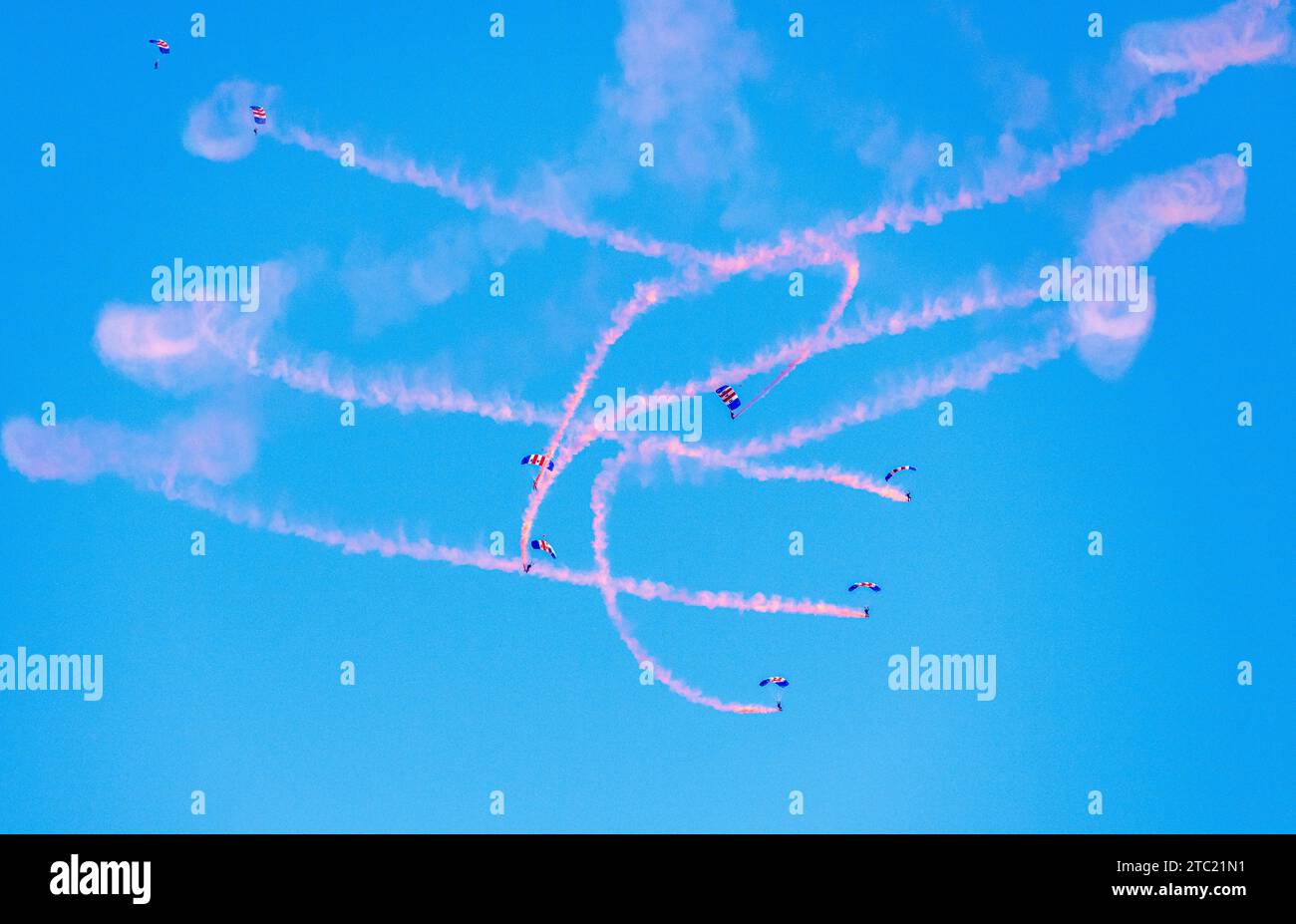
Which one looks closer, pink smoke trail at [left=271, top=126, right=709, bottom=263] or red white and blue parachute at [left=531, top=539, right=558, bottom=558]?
red white and blue parachute at [left=531, top=539, right=558, bottom=558]

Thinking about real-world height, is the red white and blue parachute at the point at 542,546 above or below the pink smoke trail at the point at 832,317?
below

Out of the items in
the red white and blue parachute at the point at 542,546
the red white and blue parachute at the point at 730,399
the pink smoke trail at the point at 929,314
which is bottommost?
the red white and blue parachute at the point at 542,546

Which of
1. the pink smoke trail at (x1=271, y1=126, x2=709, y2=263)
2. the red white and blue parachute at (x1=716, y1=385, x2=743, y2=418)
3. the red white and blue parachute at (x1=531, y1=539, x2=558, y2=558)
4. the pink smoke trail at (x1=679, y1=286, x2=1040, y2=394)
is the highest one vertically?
the pink smoke trail at (x1=271, y1=126, x2=709, y2=263)

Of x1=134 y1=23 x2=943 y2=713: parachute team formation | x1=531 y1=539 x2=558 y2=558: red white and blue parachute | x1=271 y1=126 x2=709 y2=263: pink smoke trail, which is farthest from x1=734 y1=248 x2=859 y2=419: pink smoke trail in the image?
x1=531 y1=539 x2=558 y2=558: red white and blue parachute

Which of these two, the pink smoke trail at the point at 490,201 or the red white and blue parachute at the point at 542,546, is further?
the pink smoke trail at the point at 490,201

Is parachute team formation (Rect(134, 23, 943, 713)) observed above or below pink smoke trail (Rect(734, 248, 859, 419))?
below

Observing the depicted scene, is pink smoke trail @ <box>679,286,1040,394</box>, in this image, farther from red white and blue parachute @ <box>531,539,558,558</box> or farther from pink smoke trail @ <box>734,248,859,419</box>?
red white and blue parachute @ <box>531,539,558,558</box>

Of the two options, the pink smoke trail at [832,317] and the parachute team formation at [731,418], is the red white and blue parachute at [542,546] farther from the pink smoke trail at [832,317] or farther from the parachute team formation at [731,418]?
the pink smoke trail at [832,317]

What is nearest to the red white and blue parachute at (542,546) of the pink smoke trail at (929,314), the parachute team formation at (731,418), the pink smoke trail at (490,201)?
the parachute team formation at (731,418)

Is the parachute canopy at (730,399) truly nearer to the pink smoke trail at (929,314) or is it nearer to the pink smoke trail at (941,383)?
the pink smoke trail at (929,314)
